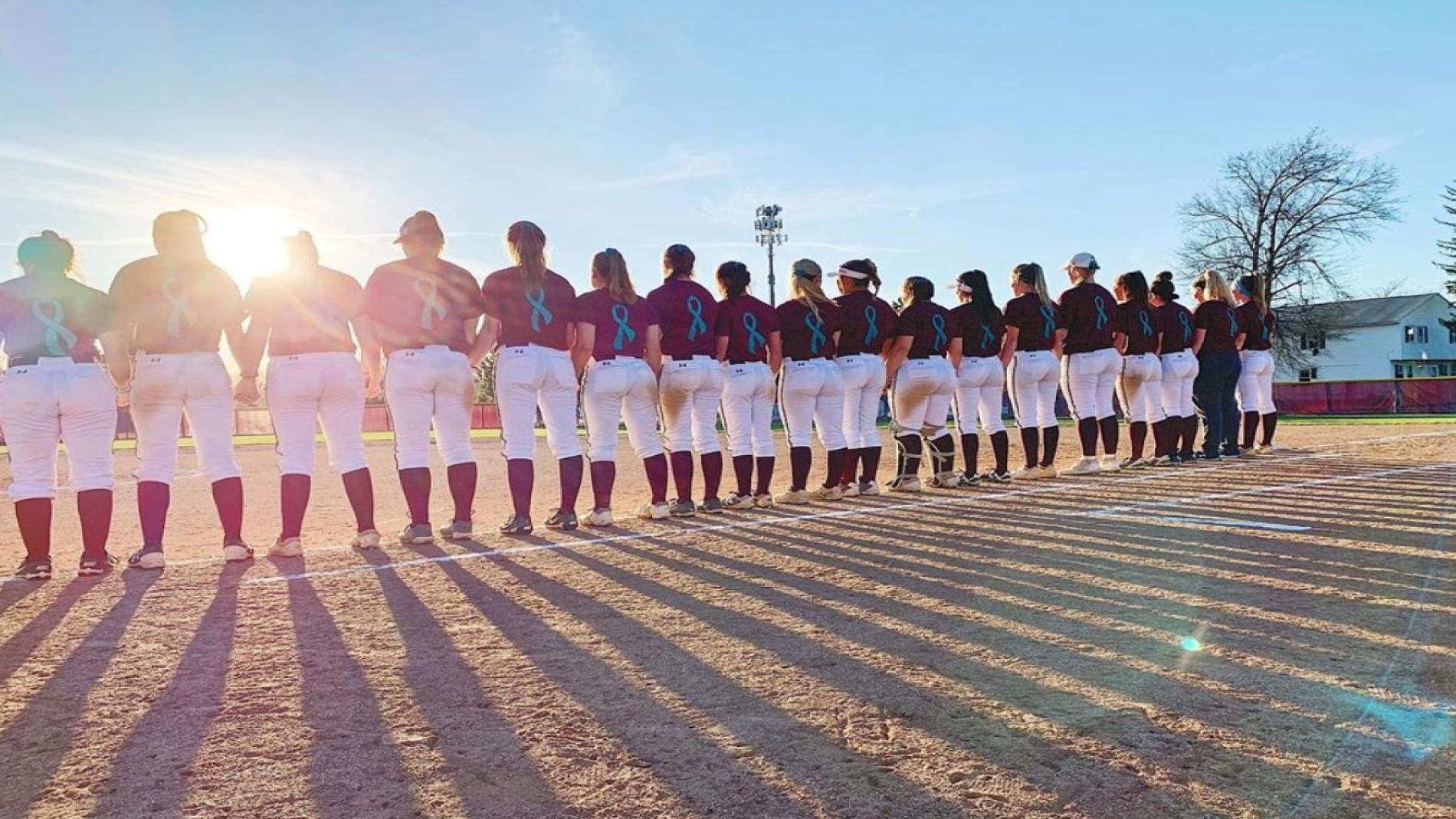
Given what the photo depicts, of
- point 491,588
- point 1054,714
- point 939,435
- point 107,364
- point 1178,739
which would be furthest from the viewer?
point 939,435

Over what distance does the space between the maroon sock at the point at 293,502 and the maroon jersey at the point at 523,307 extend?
162 cm

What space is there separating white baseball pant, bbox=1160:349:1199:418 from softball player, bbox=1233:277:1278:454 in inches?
58.9

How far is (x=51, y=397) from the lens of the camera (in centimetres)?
546

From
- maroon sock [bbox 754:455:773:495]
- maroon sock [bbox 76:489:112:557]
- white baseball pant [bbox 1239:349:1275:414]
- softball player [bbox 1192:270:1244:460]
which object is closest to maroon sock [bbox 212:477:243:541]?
maroon sock [bbox 76:489:112:557]

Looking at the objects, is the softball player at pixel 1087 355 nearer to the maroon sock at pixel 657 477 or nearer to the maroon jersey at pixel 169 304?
the maroon sock at pixel 657 477

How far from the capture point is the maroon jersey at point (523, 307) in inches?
268

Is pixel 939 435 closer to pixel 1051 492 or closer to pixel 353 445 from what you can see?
pixel 1051 492

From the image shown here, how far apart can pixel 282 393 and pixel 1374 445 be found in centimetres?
1497

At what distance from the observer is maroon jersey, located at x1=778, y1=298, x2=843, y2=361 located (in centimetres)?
862

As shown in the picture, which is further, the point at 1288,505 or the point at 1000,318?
the point at 1000,318

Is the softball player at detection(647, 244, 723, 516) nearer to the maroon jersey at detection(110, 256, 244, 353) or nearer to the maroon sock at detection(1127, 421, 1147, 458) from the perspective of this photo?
the maroon jersey at detection(110, 256, 244, 353)

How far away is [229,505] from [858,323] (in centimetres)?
524

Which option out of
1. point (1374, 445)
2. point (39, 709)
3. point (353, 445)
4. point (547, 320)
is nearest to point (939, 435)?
point (547, 320)

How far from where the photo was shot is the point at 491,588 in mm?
4664
